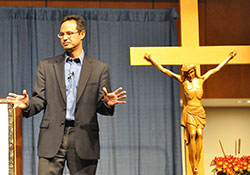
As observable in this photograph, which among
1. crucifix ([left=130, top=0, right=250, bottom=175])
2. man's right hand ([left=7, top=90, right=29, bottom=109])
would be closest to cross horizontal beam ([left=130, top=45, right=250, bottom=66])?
crucifix ([left=130, top=0, right=250, bottom=175])

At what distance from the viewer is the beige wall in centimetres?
557

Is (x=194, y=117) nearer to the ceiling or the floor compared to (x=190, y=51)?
nearer to the floor

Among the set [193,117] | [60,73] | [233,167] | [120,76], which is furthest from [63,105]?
[120,76]

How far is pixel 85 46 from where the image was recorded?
4.86 metres

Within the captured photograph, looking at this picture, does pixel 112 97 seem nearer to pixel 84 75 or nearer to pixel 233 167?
pixel 84 75

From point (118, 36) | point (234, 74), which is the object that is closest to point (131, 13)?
point (118, 36)

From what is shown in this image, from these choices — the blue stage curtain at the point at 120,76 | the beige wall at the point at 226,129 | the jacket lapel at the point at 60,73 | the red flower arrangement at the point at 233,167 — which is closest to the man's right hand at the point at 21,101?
the jacket lapel at the point at 60,73

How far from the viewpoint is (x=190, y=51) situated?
386 cm

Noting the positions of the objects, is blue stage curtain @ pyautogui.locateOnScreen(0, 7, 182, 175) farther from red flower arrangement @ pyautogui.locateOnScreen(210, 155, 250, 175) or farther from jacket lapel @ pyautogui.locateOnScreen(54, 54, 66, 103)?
jacket lapel @ pyautogui.locateOnScreen(54, 54, 66, 103)

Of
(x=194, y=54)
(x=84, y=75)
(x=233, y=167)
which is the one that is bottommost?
(x=233, y=167)

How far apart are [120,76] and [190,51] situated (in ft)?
3.83

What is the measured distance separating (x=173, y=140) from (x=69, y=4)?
174cm

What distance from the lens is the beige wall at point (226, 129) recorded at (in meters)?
5.57

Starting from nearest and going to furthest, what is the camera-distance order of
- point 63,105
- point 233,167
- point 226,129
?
1. point 63,105
2. point 233,167
3. point 226,129
